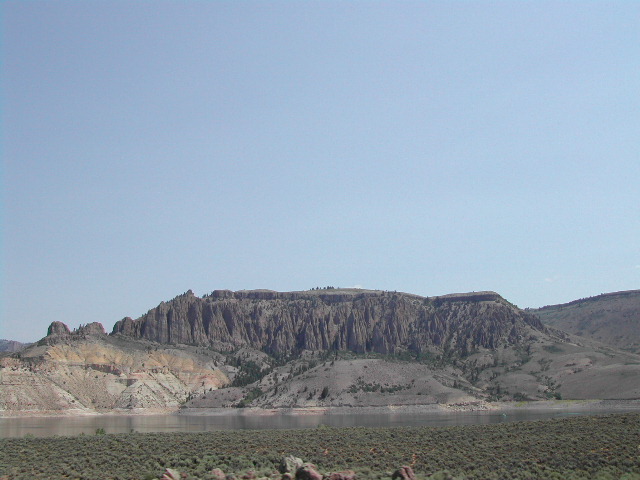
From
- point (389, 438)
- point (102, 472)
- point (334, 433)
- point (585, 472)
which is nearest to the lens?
point (585, 472)

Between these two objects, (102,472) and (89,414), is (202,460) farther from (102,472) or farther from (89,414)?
(89,414)

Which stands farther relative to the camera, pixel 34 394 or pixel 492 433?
pixel 34 394

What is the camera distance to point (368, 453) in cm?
6250

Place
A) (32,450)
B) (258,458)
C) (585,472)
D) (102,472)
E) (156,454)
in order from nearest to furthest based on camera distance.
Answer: (585,472)
(102,472)
(258,458)
(156,454)
(32,450)

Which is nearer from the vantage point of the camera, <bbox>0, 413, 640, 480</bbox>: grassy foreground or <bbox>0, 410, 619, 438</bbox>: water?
<bbox>0, 413, 640, 480</bbox>: grassy foreground

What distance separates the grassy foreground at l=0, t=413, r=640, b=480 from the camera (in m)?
52.4

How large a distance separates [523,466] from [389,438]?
80.4 feet

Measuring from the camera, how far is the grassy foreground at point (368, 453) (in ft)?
172

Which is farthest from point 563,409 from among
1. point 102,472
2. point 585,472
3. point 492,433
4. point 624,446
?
point 102,472

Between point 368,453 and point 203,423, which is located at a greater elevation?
point 368,453

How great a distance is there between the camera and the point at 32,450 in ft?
228

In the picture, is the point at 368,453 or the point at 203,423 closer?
the point at 368,453

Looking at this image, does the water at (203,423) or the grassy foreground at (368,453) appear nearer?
the grassy foreground at (368,453)

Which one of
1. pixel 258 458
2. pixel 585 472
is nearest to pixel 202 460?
pixel 258 458
